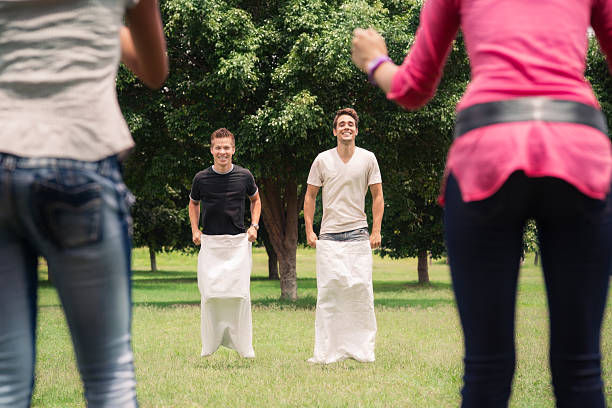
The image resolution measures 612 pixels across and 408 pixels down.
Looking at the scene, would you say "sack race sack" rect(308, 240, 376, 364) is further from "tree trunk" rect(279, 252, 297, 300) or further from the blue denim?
"tree trunk" rect(279, 252, 297, 300)

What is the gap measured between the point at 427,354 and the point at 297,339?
260cm

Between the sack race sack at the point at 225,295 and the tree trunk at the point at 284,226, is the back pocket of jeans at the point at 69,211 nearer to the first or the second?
the sack race sack at the point at 225,295

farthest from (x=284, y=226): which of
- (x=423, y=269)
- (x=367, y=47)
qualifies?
(x=367, y=47)

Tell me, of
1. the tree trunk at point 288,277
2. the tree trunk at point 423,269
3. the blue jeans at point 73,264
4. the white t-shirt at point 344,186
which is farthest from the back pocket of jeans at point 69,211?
the tree trunk at point 423,269

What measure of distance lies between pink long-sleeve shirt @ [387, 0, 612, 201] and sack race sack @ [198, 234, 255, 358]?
6.53 m

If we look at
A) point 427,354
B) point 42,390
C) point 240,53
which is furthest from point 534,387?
point 240,53

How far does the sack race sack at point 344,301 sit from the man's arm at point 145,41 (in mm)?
5983

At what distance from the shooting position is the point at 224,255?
8852 mm

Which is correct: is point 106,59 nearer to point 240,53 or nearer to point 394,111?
point 240,53

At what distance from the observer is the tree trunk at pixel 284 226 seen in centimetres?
2234

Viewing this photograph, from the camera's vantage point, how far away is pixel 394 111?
808 inches

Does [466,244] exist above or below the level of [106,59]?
below

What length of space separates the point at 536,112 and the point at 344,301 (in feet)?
21.0

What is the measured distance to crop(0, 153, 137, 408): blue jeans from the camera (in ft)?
6.46
